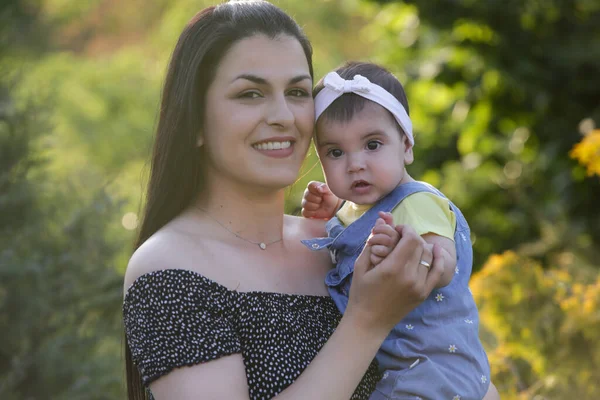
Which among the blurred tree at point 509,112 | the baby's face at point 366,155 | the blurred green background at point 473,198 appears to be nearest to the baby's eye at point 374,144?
the baby's face at point 366,155

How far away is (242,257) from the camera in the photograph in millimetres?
2305

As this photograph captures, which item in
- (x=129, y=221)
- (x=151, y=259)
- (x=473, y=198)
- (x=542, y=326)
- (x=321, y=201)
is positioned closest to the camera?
(x=151, y=259)

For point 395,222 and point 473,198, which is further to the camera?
point 473,198

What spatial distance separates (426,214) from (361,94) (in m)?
0.36

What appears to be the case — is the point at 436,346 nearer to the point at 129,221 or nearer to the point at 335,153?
the point at 335,153

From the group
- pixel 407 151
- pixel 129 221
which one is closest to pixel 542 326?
pixel 407 151

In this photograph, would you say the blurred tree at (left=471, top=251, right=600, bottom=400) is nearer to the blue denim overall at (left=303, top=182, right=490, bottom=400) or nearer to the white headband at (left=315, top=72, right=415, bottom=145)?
the blue denim overall at (left=303, top=182, right=490, bottom=400)

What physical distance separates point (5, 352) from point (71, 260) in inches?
26.5

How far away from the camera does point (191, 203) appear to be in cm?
245

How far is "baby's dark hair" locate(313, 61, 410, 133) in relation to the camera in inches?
89.0

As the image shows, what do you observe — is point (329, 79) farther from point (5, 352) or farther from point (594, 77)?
point (594, 77)

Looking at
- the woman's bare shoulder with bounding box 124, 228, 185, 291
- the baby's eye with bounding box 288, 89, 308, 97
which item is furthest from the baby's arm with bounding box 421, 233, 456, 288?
the woman's bare shoulder with bounding box 124, 228, 185, 291

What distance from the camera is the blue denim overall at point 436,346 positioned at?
84.0 inches

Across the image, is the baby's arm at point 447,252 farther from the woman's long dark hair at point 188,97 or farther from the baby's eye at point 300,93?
the woman's long dark hair at point 188,97
